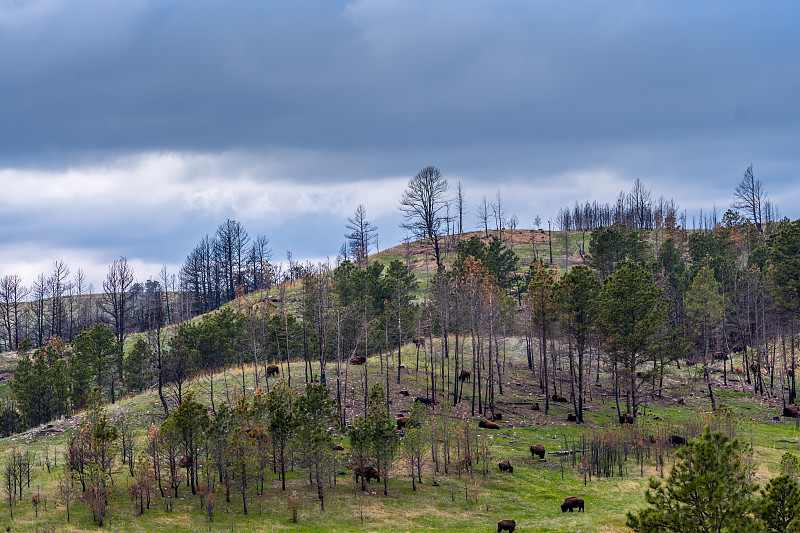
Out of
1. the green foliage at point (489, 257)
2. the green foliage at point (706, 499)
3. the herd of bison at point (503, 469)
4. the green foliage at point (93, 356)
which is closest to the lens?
the green foliage at point (706, 499)

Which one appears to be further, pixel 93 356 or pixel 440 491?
pixel 93 356

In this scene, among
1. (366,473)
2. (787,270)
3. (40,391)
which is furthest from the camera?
(787,270)

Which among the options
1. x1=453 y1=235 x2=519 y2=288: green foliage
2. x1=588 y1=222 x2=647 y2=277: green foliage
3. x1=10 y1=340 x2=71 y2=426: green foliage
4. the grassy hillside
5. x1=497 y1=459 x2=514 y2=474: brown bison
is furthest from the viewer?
x1=588 y1=222 x2=647 y2=277: green foliage

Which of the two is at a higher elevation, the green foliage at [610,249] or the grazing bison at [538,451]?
the green foliage at [610,249]

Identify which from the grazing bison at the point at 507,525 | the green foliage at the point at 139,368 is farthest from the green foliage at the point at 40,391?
the grazing bison at the point at 507,525

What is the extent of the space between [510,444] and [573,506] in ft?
40.7

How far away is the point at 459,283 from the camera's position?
61812mm

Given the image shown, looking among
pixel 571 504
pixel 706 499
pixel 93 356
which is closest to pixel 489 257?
pixel 571 504

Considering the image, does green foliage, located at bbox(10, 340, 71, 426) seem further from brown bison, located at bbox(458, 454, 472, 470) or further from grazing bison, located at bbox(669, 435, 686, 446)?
grazing bison, located at bbox(669, 435, 686, 446)

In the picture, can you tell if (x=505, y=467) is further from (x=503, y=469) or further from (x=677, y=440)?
(x=677, y=440)

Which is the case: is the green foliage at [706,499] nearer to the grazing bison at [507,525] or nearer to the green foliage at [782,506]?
the green foliage at [782,506]

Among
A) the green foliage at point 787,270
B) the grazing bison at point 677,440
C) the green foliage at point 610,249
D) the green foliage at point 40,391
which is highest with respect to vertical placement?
the green foliage at point 610,249

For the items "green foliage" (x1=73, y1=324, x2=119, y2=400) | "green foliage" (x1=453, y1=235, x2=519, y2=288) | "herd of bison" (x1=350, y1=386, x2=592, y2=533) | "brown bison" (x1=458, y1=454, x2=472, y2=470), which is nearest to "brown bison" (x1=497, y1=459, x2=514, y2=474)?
"herd of bison" (x1=350, y1=386, x2=592, y2=533)

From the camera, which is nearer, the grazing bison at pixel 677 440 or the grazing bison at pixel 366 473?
the grazing bison at pixel 366 473
